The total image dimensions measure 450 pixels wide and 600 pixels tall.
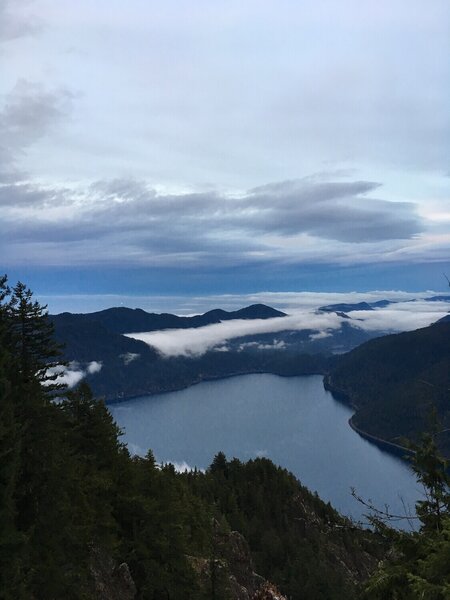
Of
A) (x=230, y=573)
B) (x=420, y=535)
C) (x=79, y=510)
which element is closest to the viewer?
(x=420, y=535)

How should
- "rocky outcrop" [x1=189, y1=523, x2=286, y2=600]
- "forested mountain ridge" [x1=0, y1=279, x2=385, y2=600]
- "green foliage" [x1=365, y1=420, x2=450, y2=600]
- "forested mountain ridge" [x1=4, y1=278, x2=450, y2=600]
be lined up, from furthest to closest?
"rocky outcrop" [x1=189, y1=523, x2=286, y2=600] → "forested mountain ridge" [x1=0, y1=279, x2=385, y2=600] → "forested mountain ridge" [x1=4, y1=278, x2=450, y2=600] → "green foliage" [x1=365, y1=420, x2=450, y2=600]

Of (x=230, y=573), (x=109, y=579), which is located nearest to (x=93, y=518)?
(x=109, y=579)

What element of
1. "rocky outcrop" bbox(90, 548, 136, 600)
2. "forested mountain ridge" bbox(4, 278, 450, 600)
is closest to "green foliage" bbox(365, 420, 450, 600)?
"forested mountain ridge" bbox(4, 278, 450, 600)

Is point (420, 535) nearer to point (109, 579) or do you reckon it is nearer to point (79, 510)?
point (79, 510)

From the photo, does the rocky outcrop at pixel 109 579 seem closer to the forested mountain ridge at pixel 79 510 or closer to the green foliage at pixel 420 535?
the forested mountain ridge at pixel 79 510

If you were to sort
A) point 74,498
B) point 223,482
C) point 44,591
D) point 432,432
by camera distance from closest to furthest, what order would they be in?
point 432,432
point 44,591
point 74,498
point 223,482

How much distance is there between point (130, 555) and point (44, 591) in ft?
39.9

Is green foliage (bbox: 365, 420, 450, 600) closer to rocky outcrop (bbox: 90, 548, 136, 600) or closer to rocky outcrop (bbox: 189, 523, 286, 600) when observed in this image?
rocky outcrop (bbox: 189, 523, 286, 600)

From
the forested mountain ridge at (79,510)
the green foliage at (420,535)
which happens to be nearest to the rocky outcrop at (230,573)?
the forested mountain ridge at (79,510)

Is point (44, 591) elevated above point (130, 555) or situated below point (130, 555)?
above

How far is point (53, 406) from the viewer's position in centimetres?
2930

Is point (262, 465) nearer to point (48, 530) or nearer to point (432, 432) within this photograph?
point (48, 530)

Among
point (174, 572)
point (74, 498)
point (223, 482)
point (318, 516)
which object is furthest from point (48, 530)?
point (318, 516)

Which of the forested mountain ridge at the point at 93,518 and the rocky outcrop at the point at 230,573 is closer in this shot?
the forested mountain ridge at the point at 93,518
